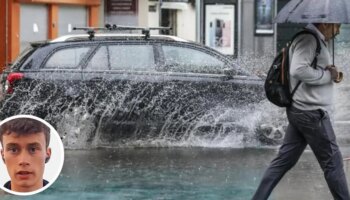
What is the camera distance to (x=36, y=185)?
13.0 ft

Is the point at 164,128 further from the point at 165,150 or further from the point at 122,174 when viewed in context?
the point at 122,174

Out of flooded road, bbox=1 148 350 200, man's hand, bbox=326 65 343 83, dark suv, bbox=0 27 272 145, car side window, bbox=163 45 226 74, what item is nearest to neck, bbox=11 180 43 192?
man's hand, bbox=326 65 343 83

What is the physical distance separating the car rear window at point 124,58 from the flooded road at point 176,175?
1.14m

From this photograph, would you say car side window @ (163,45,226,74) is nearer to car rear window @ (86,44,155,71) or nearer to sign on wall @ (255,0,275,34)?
car rear window @ (86,44,155,71)

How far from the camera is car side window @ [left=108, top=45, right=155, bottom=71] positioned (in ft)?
35.7

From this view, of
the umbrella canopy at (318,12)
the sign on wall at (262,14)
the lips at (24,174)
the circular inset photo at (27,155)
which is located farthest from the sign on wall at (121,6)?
the lips at (24,174)

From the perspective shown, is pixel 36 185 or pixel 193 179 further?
pixel 193 179

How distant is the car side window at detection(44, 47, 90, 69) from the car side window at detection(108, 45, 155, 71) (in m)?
0.38

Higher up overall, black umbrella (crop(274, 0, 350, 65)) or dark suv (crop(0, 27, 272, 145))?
black umbrella (crop(274, 0, 350, 65))

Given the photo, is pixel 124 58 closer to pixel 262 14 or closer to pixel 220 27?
pixel 220 27

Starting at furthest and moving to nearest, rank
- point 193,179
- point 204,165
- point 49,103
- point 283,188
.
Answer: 1. point 49,103
2. point 204,165
3. point 193,179
4. point 283,188

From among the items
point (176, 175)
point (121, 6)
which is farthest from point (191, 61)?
point (121, 6)

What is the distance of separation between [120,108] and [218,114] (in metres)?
1.34

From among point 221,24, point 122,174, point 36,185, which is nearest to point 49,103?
point 122,174
